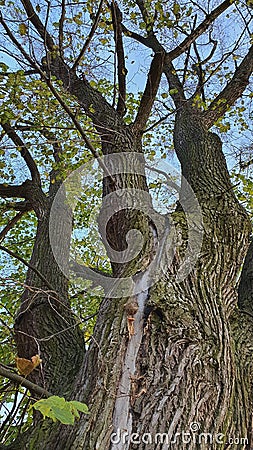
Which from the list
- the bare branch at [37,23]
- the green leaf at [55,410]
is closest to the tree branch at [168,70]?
the bare branch at [37,23]

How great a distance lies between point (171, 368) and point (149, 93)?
3.82 metres

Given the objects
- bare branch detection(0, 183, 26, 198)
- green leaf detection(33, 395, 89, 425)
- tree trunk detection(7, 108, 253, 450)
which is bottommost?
green leaf detection(33, 395, 89, 425)

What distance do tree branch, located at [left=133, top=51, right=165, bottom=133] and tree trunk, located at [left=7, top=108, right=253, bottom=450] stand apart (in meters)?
2.27

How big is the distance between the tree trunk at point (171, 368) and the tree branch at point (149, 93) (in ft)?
7.45

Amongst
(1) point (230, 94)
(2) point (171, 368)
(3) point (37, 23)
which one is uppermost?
(1) point (230, 94)

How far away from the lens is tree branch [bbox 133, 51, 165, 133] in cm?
509

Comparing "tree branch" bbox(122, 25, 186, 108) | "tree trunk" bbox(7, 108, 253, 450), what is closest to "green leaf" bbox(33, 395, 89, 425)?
"tree trunk" bbox(7, 108, 253, 450)

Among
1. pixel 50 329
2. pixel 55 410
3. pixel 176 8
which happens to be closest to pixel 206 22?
pixel 176 8

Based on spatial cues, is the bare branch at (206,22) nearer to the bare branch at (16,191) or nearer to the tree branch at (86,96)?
the tree branch at (86,96)

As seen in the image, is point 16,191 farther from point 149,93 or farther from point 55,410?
point 55,410

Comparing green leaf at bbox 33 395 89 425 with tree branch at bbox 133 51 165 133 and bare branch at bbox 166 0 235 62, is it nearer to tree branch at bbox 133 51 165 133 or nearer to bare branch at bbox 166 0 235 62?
tree branch at bbox 133 51 165 133

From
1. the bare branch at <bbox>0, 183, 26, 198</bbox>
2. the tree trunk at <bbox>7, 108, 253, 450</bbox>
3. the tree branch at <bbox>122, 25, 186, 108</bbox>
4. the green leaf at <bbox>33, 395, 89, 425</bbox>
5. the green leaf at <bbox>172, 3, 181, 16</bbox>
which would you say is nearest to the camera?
the green leaf at <bbox>33, 395, 89, 425</bbox>

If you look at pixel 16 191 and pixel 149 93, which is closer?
pixel 149 93

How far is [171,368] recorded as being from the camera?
248cm
